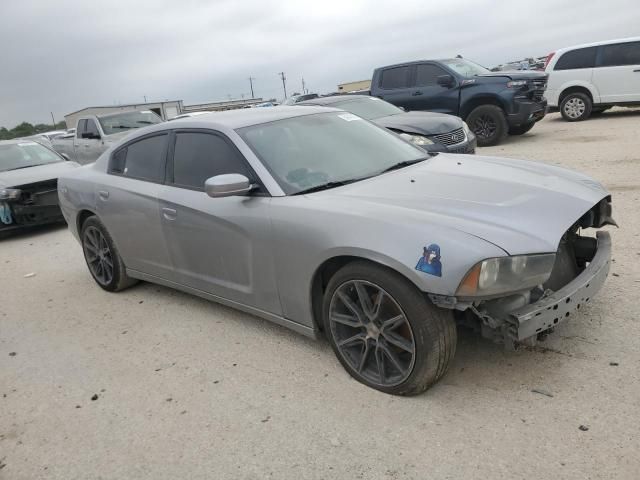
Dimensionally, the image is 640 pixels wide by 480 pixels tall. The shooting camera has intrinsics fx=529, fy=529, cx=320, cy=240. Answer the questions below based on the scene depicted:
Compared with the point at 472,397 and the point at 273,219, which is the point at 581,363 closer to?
the point at 472,397

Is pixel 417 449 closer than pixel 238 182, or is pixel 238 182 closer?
pixel 417 449

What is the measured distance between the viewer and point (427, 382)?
280 cm

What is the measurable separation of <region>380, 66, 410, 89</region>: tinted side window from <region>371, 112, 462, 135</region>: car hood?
11.6 ft

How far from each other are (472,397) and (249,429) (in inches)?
47.3

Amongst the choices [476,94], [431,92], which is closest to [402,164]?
[476,94]

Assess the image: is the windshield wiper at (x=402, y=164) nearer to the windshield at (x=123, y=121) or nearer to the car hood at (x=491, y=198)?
the car hood at (x=491, y=198)

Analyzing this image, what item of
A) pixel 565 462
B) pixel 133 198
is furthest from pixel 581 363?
pixel 133 198

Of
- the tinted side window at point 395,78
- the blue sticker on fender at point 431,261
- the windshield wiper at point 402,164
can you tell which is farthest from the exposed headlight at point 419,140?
the blue sticker on fender at point 431,261

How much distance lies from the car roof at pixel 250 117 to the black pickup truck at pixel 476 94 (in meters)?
8.02

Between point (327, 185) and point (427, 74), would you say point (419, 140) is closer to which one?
point (427, 74)

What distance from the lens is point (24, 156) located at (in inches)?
357

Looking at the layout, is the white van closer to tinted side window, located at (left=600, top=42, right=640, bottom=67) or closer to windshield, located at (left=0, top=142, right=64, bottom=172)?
tinted side window, located at (left=600, top=42, right=640, bottom=67)

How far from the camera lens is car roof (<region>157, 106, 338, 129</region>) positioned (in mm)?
3789

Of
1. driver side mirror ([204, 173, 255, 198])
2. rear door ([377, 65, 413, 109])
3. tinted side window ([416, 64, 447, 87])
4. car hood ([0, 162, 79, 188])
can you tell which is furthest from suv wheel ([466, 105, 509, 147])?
driver side mirror ([204, 173, 255, 198])
